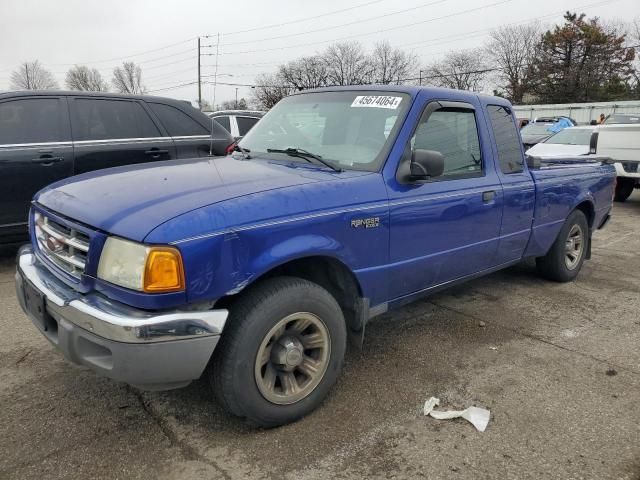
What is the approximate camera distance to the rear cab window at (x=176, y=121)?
616 cm

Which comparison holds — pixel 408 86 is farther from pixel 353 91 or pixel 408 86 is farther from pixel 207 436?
pixel 207 436

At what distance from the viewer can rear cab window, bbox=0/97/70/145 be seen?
5.18 meters

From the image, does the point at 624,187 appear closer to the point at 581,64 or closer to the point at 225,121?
the point at 225,121

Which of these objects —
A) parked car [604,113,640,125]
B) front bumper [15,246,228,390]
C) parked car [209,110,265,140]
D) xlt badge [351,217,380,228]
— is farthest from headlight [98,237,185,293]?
parked car [604,113,640,125]

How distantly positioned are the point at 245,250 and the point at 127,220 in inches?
21.0

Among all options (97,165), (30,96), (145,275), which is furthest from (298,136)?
(30,96)

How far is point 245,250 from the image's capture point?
2.44 m

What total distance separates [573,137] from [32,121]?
1200 cm

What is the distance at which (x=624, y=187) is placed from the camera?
36.0ft

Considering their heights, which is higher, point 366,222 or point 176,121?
point 176,121

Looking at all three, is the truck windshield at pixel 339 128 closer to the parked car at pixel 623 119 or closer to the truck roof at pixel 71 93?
the truck roof at pixel 71 93

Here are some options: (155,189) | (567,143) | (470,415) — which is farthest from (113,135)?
(567,143)

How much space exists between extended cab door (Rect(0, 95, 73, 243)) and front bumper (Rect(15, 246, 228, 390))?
3.19m

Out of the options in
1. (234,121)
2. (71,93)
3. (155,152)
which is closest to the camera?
(71,93)
